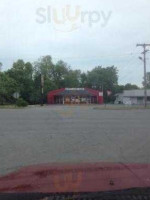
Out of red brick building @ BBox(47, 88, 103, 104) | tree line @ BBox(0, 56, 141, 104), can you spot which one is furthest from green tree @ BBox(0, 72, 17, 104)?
red brick building @ BBox(47, 88, 103, 104)

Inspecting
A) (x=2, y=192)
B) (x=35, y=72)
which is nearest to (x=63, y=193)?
(x=2, y=192)

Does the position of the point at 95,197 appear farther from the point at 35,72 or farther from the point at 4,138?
the point at 35,72

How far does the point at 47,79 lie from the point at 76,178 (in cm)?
12032

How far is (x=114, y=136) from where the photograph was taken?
1636cm

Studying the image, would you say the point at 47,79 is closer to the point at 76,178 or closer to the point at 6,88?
the point at 6,88

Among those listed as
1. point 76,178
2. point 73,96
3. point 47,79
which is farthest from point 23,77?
point 76,178

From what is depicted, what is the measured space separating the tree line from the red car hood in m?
92.8

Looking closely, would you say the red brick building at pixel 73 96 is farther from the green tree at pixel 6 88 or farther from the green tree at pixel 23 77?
the green tree at pixel 6 88

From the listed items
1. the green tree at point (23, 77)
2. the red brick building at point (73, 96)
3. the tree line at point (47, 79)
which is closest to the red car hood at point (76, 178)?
the tree line at point (47, 79)

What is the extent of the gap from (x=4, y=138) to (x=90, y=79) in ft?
428

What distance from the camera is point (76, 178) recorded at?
8141 mm

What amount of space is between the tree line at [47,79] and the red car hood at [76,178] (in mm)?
92833

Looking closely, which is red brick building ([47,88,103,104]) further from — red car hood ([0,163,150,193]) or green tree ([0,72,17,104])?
red car hood ([0,163,150,193])

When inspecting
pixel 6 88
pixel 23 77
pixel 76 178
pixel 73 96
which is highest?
pixel 23 77
